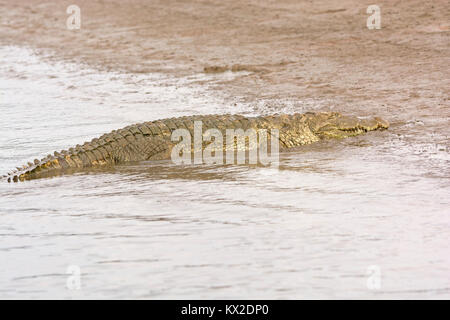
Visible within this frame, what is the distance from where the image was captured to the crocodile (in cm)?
690

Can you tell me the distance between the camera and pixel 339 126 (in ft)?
24.8

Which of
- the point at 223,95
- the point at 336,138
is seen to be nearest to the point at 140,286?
the point at 336,138

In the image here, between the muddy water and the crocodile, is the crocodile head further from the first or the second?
the muddy water

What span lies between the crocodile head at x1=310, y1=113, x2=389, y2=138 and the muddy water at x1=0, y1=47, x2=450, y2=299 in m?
0.15

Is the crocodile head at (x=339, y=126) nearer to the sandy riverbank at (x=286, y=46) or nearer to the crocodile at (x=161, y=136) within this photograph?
the crocodile at (x=161, y=136)

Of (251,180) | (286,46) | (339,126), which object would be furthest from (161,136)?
(286,46)

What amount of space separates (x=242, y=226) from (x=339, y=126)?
2.93 meters

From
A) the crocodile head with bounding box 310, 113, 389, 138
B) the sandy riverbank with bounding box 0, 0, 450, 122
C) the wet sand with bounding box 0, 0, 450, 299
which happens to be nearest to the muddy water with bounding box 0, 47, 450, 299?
the wet sand with bounding box 0, 0, 450, 299

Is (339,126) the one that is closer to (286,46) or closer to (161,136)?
(161,136)

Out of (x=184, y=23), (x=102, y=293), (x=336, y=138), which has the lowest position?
(x=102, y=293)

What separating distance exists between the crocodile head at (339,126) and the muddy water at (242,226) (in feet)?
0.49

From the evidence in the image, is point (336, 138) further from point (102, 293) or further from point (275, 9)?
point (275, 9)

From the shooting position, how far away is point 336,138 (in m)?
7.60

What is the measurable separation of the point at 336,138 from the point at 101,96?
444cm
